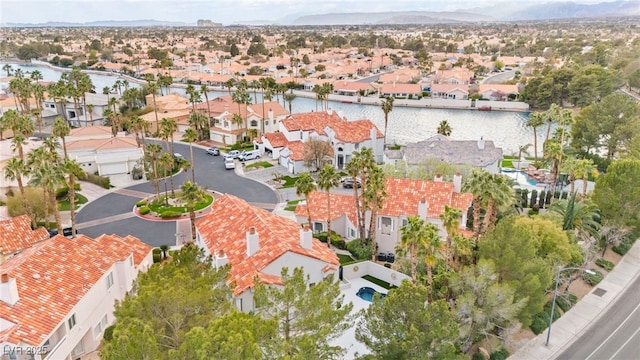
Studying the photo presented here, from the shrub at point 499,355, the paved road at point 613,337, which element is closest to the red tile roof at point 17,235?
the shrub at point 499,355

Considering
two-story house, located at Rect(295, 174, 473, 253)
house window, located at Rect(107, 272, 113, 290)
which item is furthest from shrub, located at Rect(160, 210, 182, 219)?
house window, located at Rect(107, 272, 113, 290)

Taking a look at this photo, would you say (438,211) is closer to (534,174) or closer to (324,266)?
(324,266)

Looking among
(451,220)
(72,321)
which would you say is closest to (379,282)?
(451,220)

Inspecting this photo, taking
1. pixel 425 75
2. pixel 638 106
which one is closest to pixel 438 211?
pixel 638 106

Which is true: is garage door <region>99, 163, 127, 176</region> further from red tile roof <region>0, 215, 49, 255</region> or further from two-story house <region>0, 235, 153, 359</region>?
two-story house <region>0, 235, 153, 359</region>

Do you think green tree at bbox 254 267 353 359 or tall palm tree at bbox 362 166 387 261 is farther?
tall palm tree at bbox 362 166 387 261

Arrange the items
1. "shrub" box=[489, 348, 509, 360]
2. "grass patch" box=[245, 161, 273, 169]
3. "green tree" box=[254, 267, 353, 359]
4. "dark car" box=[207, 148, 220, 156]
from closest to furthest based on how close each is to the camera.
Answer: "green tree" box=[254, 267, 353, 359] → "shrub" box=[489, 348, 509, 360] → "grass patch" box=[245, 161, 273, 169] → "dark car" box=[207, 148, 220, 156]
